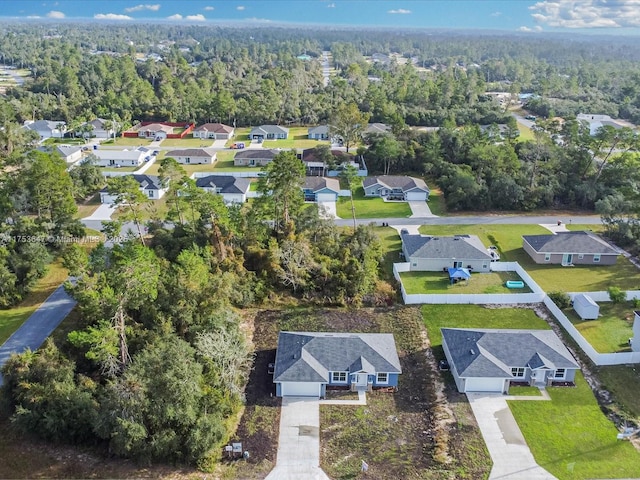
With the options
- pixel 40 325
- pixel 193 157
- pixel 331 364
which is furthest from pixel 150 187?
pixel 331 364

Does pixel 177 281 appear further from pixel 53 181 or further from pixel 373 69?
pixel 373 69

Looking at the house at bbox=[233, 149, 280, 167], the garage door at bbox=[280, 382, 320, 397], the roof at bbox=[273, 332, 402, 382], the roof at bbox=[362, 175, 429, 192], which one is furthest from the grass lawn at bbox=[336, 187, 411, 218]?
the garage door at bbox=[280, 382, 320, 397]

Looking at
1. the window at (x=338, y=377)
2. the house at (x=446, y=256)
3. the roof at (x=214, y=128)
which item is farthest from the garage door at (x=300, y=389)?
the roof at (x=214, y=128)

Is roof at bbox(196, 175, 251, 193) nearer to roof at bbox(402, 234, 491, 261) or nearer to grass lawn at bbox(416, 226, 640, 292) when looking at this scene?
grass lawn at bbox(416, 226, 640, 292)

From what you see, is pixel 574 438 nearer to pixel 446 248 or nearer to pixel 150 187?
pixel 446 248

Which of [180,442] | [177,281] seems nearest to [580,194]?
[177,281]
